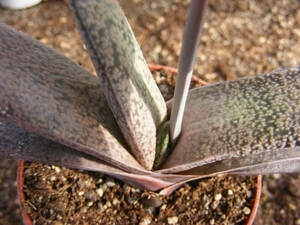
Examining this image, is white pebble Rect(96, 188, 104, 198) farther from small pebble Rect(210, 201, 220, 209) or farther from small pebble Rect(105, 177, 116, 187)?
small pebble Rect(210, 201, 220, 209)

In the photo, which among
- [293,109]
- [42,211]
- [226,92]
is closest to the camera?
[293,109]

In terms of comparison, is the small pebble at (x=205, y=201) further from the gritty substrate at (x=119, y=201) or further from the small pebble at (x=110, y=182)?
the small pebble at (x=110, y=182)

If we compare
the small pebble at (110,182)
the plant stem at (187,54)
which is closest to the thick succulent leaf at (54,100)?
the plant stem at (187,54)

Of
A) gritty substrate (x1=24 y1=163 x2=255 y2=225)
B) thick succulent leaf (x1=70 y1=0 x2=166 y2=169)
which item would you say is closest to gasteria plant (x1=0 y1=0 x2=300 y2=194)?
thick succulent leaf (x1=70 y1=0 x2=166 y2=169)

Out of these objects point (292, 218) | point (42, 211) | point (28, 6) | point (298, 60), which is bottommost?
point (292, 218)

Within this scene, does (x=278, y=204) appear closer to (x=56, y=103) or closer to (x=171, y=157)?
(x=171, y=157)

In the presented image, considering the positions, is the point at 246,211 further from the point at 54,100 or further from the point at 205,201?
the point at 54,100

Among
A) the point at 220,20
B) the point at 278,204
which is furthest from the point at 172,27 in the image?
the point at 278,204
